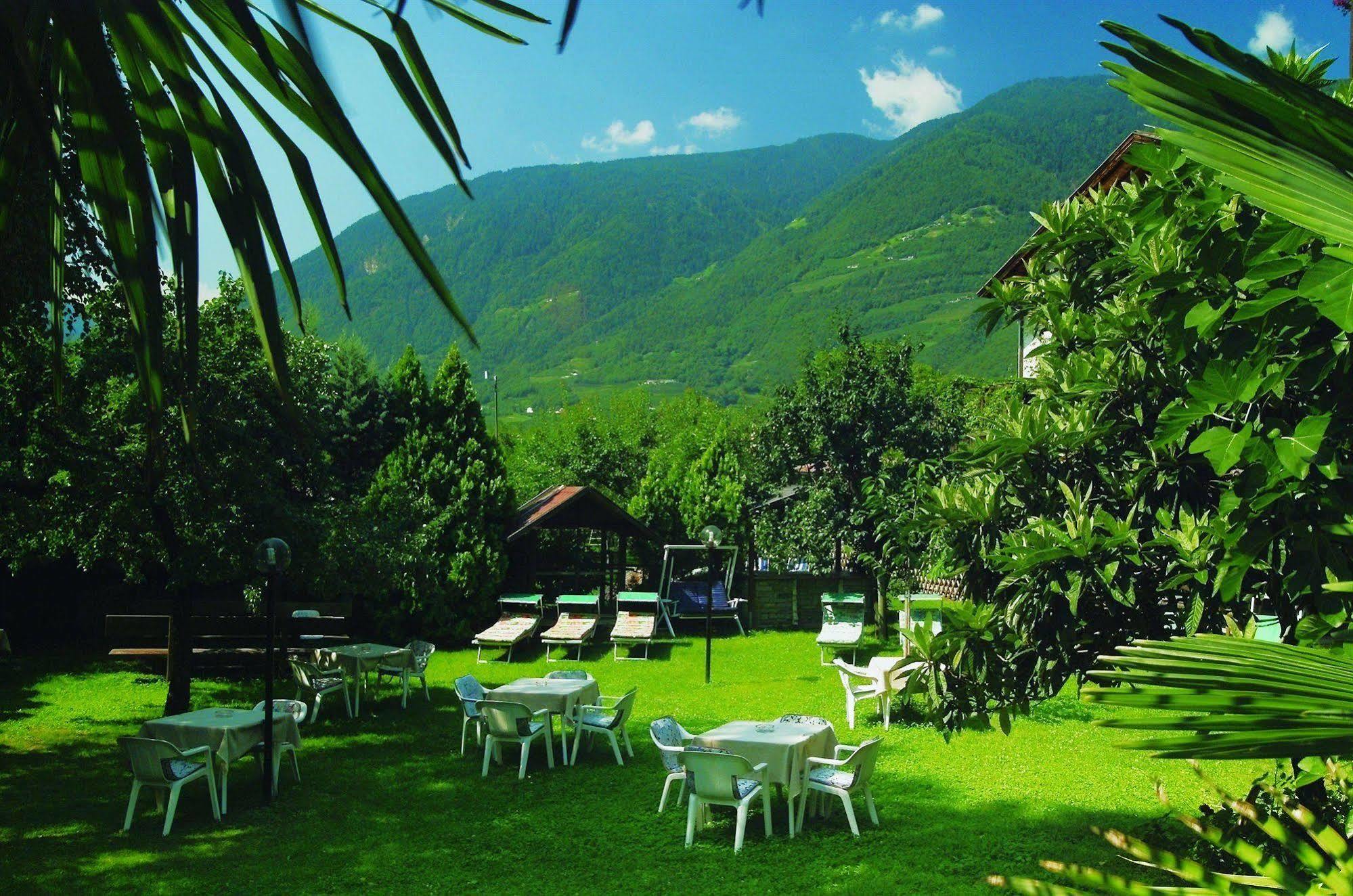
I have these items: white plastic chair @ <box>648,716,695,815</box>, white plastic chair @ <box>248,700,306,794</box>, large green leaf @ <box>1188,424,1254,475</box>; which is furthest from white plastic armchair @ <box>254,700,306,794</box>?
large green leaf @ <box>1188,424,1254,475</box>

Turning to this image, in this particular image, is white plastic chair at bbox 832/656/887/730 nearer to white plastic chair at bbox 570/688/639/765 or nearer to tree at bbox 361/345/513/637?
white plastic chair at bbox 570/688/639/765

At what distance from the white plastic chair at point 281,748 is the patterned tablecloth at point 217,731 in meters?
0.08

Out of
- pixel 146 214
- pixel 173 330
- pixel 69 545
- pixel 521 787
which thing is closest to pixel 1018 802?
pixel 521 787

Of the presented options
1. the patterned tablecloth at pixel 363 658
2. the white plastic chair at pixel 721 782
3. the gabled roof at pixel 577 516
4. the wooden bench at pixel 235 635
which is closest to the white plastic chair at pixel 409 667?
the patterned tablecloth at pixel 363 658

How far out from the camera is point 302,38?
0.97 metres

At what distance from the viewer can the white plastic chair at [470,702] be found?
10930 mm

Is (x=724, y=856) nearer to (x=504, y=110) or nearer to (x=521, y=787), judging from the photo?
(x=521, y=787)

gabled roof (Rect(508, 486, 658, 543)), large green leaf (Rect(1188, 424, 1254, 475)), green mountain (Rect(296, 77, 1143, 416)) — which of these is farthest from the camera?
green mountain (Rect(296, 77, 1143, 416))

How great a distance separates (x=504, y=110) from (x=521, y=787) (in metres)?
9.22

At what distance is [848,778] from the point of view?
8438mm

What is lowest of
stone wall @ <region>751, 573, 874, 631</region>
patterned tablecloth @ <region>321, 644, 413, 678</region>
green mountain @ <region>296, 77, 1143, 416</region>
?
patterned tablecloth @ <region>321, 644, 413, 678</region>

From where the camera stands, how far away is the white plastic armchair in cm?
945

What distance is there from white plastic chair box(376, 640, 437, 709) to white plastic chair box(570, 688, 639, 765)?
10.8 feet

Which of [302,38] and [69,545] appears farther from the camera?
[69,545]
